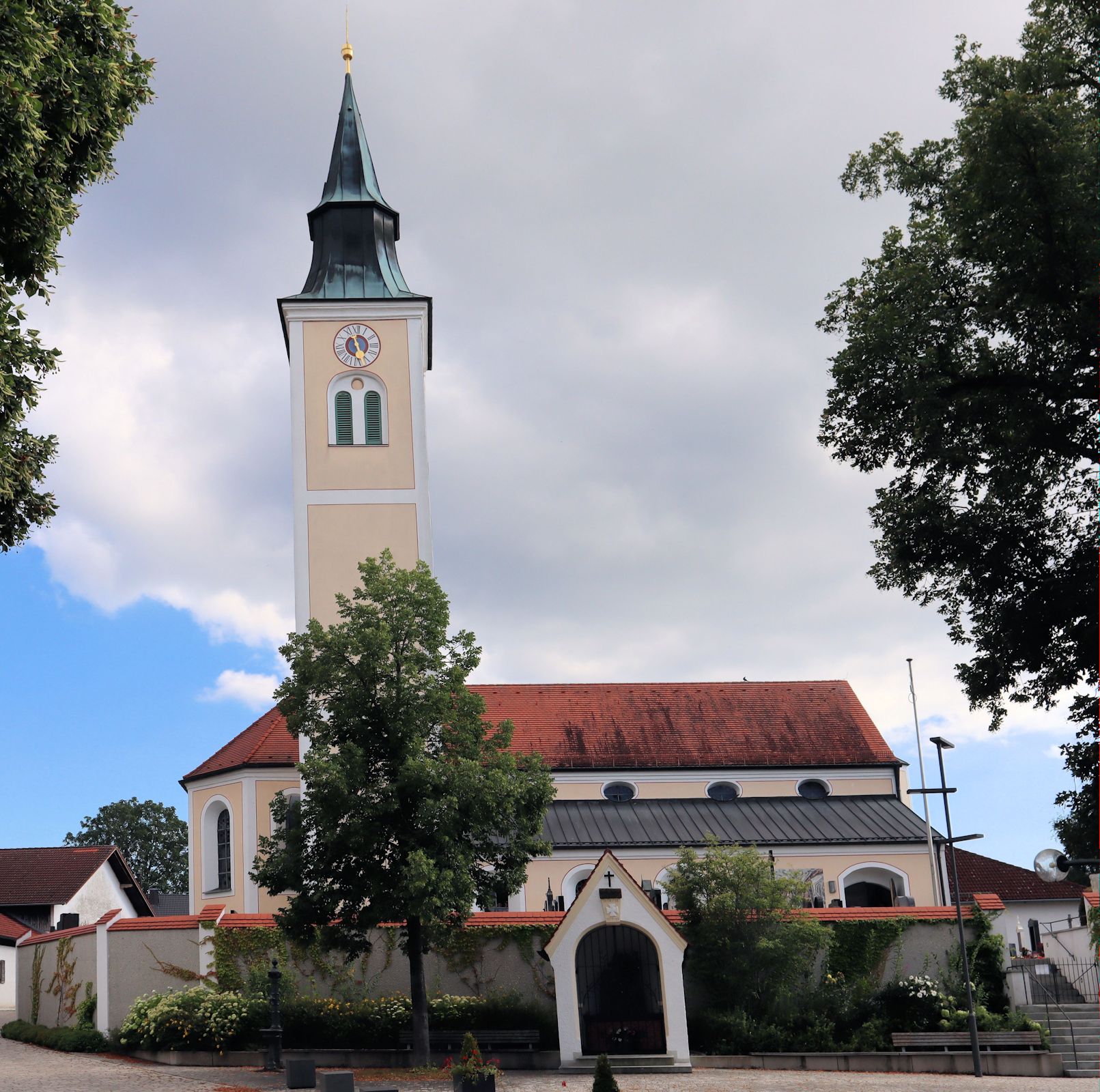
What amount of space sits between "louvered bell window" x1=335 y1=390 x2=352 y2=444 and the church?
2.4 inches

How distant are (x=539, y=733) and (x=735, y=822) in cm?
689

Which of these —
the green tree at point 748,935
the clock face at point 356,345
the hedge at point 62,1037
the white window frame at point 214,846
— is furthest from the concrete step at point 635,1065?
the clock face at point 356,345

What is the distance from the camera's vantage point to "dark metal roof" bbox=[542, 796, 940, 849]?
122 feet

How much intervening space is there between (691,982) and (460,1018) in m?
4.54

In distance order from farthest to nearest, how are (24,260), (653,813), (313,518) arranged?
(653,813) → (313,518) → (24,260)

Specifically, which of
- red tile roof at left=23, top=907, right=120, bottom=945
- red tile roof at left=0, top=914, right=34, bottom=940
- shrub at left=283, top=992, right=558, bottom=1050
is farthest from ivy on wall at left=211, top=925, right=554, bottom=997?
red tile roof at left=0, top=914, right=34, bottom=940

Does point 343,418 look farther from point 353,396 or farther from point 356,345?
point 356,345

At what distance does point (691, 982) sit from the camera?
82.2 ft

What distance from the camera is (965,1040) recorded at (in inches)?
925

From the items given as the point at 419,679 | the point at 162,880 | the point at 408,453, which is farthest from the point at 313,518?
the point at 162,880

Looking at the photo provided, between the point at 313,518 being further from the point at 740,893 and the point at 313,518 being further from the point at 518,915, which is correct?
the point at 740,893

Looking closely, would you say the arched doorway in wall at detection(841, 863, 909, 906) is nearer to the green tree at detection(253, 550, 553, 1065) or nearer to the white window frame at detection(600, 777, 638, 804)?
the white window frame at detection(600, 777, 638, 804)

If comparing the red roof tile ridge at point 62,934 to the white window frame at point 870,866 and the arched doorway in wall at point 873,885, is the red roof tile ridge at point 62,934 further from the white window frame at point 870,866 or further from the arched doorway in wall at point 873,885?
the arched doorway in wall at point 873,885

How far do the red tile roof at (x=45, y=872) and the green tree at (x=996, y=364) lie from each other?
127 feet
